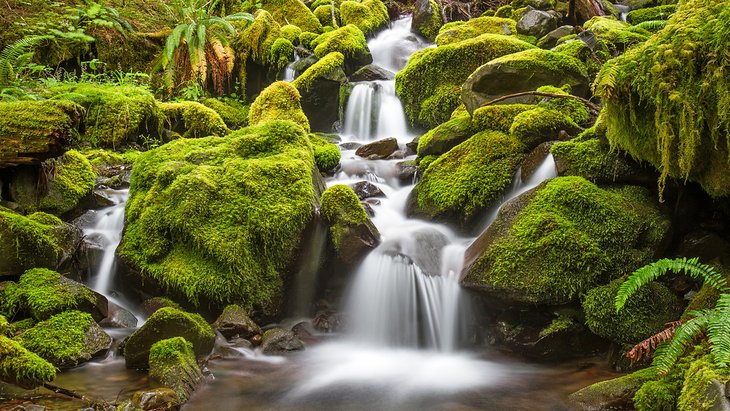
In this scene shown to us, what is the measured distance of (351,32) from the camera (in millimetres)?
12625

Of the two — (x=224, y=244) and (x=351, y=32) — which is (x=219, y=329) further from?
(x=351, y=32)

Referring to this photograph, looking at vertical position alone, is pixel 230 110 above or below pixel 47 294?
above

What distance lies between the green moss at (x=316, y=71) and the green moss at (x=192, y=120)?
2093 mm

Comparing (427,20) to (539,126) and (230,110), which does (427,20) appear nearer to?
(230,110)

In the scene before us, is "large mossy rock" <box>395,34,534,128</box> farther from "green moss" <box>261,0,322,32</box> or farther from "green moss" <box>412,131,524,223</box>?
"green moss" <box>261,0,322,32</box>

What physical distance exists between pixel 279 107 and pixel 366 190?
2.70 m

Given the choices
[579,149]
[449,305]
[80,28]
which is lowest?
[449,305]

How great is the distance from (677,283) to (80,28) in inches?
450

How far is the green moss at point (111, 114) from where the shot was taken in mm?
8938

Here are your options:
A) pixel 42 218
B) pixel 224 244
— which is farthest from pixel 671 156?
pixel 42 218

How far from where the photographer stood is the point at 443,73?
33.0ft

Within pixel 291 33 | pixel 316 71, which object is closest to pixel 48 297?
pixel 316 71

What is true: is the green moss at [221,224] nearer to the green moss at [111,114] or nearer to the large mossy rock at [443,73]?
the green moss at [111,114]

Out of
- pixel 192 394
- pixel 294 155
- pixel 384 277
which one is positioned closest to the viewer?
pixel 192 394
